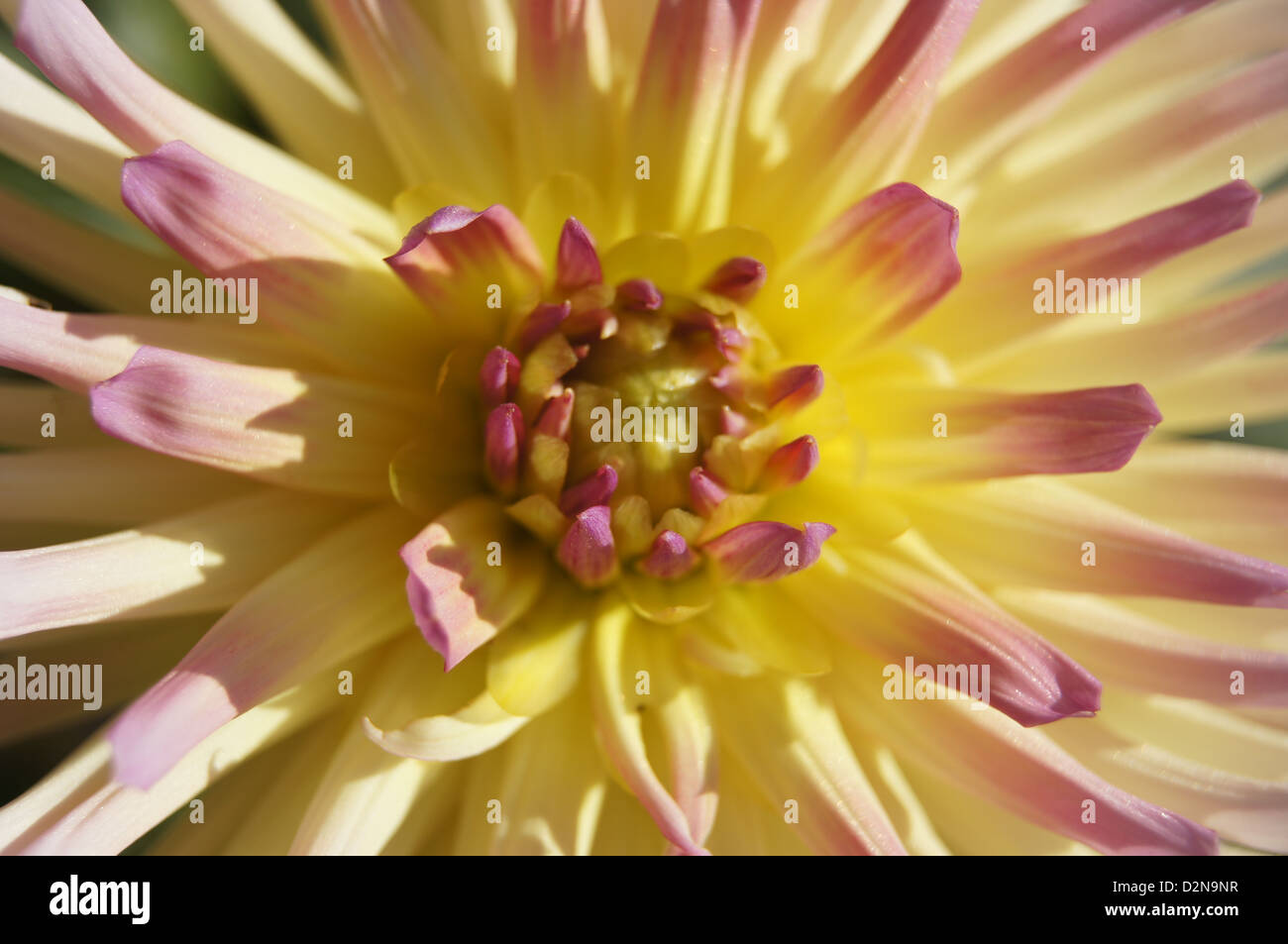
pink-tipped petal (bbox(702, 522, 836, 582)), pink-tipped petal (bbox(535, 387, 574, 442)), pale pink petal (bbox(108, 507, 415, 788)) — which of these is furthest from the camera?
pink-tipped petal (bbox(535, 387, 574, 442))

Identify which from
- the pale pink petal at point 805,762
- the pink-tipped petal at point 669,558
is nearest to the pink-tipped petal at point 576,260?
the pink-tipped petal at point 669,558

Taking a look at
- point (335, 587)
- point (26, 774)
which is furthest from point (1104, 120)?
point (26, 774)

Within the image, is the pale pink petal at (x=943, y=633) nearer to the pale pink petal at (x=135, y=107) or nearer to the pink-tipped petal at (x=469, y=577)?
the pink-tipped petal at (x=469, y=577)

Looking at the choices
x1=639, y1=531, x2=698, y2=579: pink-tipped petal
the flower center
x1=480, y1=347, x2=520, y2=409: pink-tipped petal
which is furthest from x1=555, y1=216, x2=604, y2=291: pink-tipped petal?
x1=639, y1=531, x2=698, y2=579: pink-tipped petal

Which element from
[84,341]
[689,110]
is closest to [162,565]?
[84,341]

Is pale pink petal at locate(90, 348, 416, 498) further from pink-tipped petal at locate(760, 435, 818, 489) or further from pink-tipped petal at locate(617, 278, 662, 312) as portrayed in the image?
pink-tipped petal at locate(760, 435, 818, 489)
